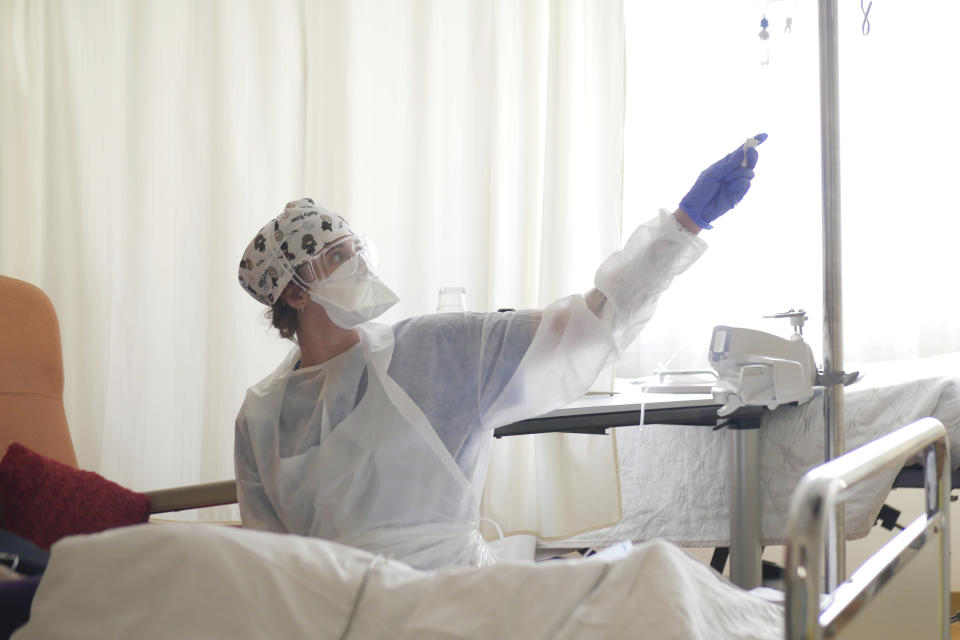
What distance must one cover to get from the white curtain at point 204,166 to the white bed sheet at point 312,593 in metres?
1.77

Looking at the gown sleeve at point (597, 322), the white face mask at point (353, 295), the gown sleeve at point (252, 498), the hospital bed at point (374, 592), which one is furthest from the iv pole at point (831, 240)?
the gown sleeve at point (252, 498)

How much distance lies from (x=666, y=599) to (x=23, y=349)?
1.72 metres

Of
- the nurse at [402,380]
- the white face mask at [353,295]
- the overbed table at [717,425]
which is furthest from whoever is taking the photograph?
the overbed table at [717,425]

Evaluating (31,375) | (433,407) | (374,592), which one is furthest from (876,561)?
(31,375)

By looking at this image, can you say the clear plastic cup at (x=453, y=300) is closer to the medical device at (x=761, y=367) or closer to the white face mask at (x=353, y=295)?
the white face mask at (x=353, y=295)

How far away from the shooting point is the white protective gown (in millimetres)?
1388

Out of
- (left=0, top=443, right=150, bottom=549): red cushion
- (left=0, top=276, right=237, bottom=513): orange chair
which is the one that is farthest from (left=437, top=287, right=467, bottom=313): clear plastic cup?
(left=0, top=443, right=150, bottom=549): red cushion

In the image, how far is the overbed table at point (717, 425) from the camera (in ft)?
5.64

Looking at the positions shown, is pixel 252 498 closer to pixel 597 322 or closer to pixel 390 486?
pixel 390 486

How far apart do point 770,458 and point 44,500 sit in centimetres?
150

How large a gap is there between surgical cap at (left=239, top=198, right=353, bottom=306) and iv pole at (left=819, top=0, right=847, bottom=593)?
852mm

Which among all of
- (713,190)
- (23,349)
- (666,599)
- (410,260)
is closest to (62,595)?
(666,599)

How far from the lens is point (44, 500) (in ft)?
4.88

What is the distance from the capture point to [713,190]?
4.35ft
